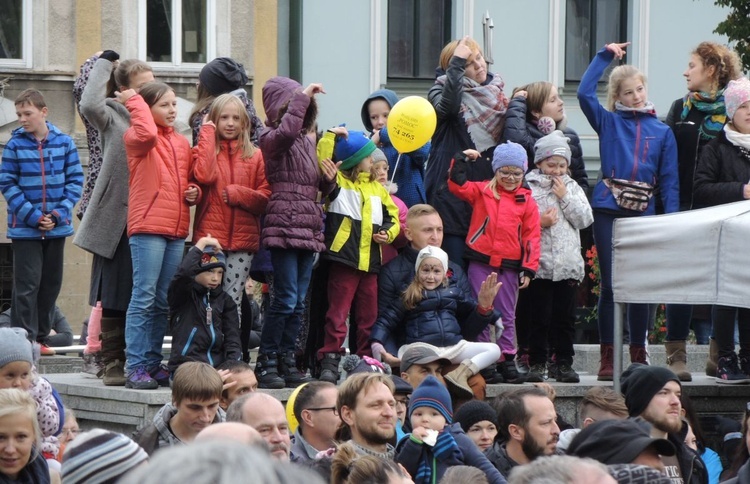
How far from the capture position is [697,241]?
9.73m

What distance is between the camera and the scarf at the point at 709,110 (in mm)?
10984

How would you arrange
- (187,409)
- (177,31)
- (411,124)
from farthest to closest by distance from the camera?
(177,31) < (411,124) < (187,409)

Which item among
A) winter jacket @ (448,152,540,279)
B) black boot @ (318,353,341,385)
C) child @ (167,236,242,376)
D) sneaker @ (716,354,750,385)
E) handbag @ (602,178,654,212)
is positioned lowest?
sneaker @ (716,354,750,385)

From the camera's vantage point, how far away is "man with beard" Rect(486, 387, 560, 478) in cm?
830

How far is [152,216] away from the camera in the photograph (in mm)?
9445

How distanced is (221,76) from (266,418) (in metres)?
4.01

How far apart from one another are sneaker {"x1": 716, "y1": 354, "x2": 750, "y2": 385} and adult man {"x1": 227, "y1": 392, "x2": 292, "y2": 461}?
5351 millimetres

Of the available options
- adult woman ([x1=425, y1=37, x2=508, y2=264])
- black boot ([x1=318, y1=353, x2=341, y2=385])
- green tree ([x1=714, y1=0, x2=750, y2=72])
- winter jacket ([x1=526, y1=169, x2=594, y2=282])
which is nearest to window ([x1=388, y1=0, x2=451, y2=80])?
green tree ([x1=714, y1=0, x2=750, y2=72])

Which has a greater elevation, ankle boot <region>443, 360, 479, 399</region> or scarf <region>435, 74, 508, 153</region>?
scarf <region>435, 74, 508, 153</region>

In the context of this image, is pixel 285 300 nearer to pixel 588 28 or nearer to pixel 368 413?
pixel 368 413

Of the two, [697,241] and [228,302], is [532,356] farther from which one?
[228,302]

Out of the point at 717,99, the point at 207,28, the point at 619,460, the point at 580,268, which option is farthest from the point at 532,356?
the point at 207,28

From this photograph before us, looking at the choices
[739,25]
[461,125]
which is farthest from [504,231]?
[739,25]

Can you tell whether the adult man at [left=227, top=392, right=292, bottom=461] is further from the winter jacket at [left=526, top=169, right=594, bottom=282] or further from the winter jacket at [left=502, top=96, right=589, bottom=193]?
the winter jacket at [left=502, top=96, right=589, bottom=193]
